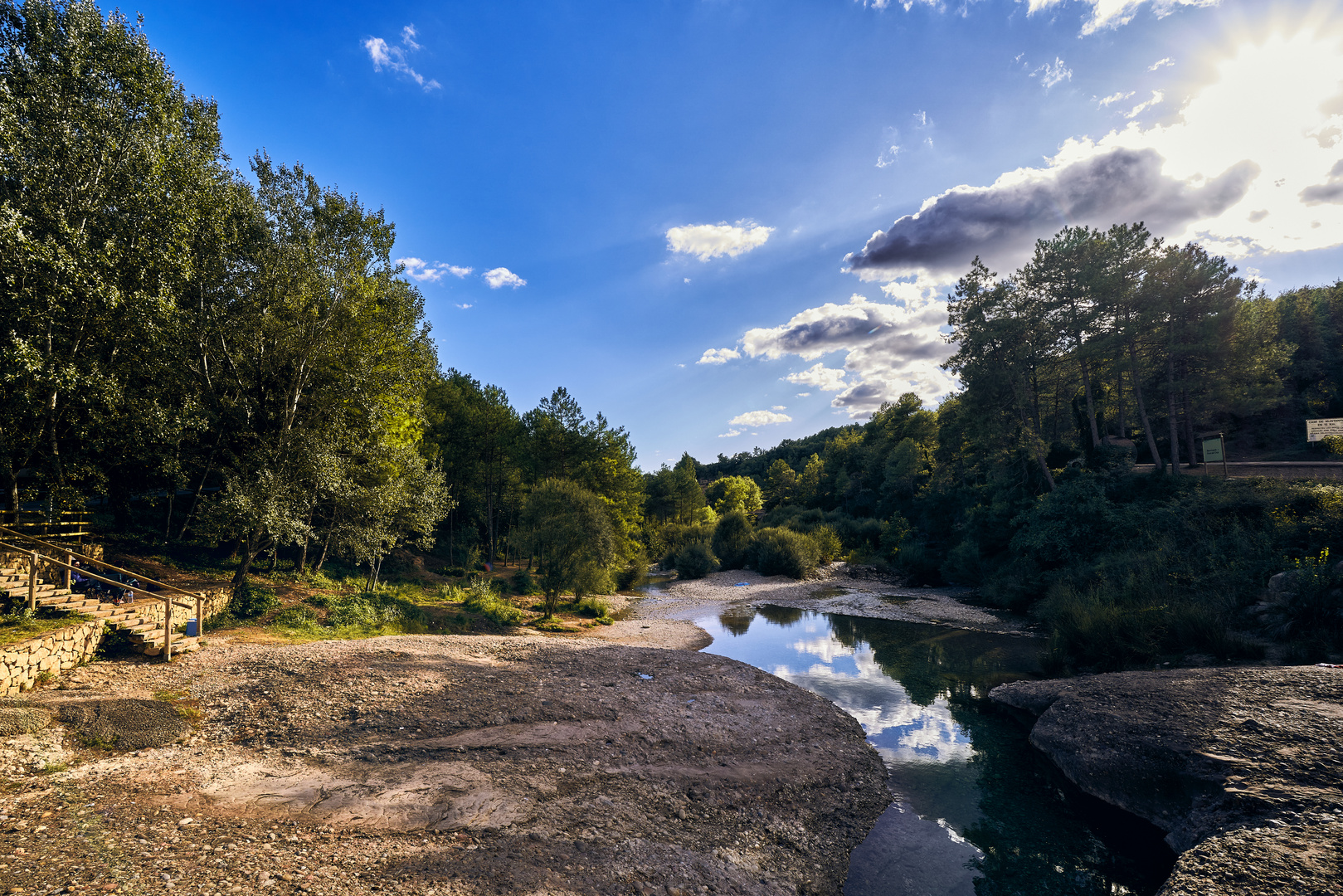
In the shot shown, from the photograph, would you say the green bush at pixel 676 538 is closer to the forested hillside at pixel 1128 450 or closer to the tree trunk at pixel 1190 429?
the forested hillside at pixel 1128 450

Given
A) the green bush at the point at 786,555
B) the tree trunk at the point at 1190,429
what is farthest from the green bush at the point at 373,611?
the tree trunk at the point at 1190,429

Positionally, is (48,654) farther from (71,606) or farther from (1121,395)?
(1121,395)

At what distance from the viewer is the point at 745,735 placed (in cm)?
1158

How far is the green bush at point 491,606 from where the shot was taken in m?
22.9

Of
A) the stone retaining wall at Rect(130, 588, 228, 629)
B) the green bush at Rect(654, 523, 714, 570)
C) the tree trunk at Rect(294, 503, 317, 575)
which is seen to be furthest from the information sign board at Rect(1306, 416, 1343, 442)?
the stone retaining wall at Rect(130, 588, 228, 629)

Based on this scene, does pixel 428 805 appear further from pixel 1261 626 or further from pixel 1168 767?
pixel 1261 626

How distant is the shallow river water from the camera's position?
7848mm

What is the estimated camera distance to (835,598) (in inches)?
1379

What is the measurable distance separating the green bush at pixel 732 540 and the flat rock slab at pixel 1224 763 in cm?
3929

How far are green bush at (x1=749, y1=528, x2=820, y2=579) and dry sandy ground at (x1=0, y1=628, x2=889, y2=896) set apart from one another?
3245 centimetres

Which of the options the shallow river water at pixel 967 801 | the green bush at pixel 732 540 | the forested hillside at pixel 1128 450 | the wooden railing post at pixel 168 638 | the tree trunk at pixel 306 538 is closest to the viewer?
the shallow river water at pixel 967 801

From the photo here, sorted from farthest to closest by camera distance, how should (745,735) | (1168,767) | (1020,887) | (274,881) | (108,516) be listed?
1. (108,516)
2. (745,735)
3. (1168,767)
4. (1020,887)
5. (274,881)

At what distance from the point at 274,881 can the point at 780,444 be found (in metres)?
147

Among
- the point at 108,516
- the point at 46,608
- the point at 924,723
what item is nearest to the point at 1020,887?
the point at 924,723
